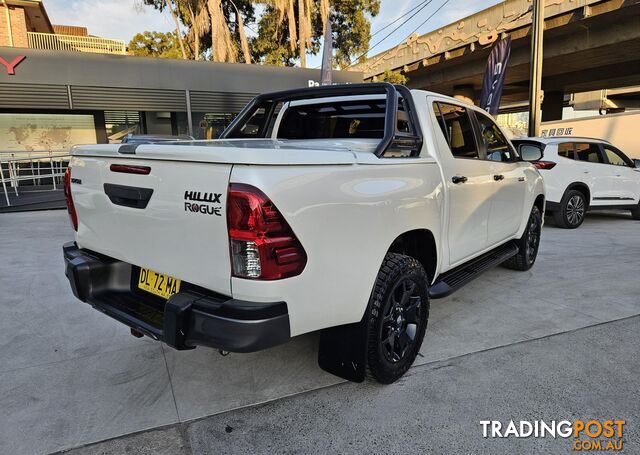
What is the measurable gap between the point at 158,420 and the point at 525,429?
2052 mm

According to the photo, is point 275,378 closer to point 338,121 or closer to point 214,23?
point 338,121

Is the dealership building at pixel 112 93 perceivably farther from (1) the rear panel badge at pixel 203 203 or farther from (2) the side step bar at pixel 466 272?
(1) the rear panel badge at pixel 203 203

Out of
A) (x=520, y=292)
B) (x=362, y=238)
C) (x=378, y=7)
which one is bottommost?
(x=520, y=292)

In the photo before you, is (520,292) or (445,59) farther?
(445,59)

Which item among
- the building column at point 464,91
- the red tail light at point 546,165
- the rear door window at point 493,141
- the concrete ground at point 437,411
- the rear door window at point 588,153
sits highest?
the building column at point 464,91

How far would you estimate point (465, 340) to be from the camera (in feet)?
11.8

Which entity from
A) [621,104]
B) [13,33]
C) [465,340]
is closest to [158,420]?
[465,340]

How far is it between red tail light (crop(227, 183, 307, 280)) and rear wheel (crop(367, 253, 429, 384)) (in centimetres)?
78

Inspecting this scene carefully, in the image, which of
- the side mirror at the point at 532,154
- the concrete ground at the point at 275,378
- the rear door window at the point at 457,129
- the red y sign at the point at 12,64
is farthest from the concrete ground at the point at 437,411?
the red y sign at the point at 12,64

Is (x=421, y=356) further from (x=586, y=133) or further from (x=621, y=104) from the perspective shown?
(x=621, y=104)

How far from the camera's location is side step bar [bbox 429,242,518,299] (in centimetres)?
334

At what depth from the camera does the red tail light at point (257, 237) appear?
198cm

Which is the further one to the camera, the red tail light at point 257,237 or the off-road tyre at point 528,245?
the off-road tyre at point 528,245

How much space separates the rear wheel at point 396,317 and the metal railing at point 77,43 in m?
19.7
